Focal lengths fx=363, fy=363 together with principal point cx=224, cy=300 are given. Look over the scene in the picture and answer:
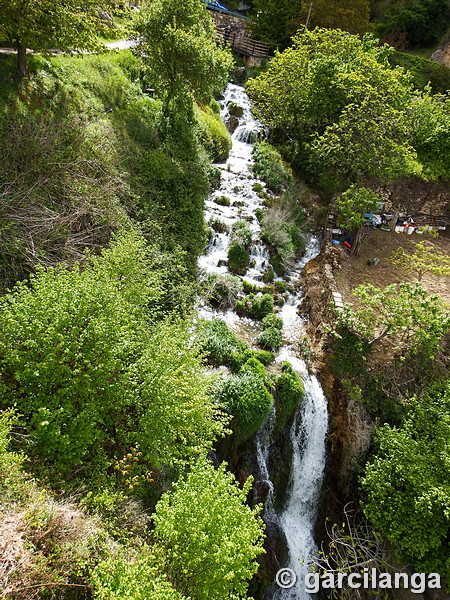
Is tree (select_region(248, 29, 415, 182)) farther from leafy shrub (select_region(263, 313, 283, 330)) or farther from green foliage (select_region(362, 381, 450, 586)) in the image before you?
green foliage (select_region(362, 381, 450, 586))

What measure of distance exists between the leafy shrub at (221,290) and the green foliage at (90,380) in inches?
229

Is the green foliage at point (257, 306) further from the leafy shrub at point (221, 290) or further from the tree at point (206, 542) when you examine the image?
the tree at point (206, 542)

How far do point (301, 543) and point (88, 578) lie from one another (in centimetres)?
827

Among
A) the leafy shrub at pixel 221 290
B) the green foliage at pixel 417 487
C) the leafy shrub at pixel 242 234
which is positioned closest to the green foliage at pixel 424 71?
the leafy shrub at pixel 242 234

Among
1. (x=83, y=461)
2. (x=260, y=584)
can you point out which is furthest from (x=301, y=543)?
(x=83, y=461)

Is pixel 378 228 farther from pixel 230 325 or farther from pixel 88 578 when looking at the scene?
pixel 88 578

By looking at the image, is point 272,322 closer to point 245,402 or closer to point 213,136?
point 245,402

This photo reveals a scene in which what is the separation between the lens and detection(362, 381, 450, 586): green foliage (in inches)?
344

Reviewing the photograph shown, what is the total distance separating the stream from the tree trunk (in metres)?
8.38

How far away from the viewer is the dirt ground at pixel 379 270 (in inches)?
623

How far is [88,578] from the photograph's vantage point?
17.3 feet

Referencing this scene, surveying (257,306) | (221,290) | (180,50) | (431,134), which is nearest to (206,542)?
(257,306)

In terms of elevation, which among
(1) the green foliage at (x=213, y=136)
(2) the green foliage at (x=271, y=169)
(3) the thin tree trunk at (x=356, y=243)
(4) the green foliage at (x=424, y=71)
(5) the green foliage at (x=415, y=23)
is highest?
(5) the green foliage at (x=415, y=23)

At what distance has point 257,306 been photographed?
552 inches
